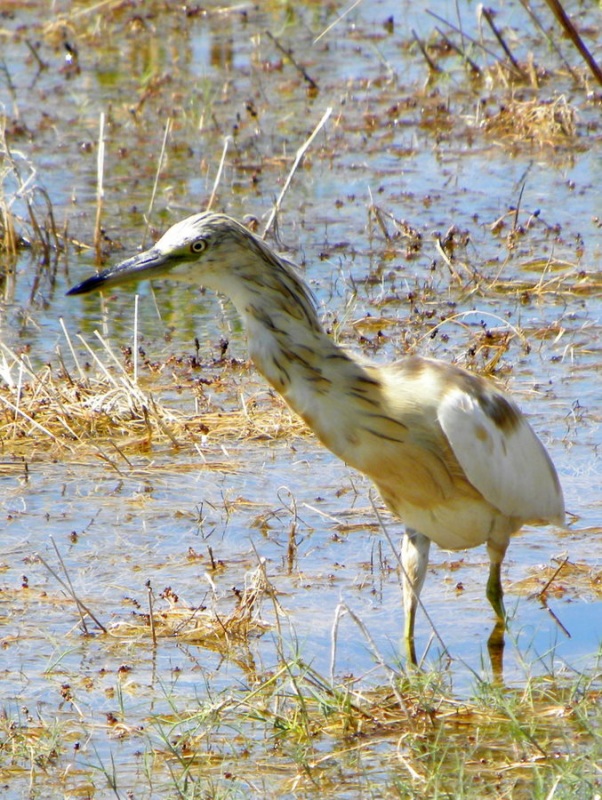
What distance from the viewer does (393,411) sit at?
448 centimetres

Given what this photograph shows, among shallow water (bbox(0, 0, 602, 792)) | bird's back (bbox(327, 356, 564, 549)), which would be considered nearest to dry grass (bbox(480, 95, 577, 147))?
shallow water (bbox(0, 0, 602, 792))

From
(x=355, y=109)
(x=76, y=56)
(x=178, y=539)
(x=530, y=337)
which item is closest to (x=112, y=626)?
(x=178, y=539)

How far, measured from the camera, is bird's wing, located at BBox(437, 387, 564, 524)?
14.9 ft

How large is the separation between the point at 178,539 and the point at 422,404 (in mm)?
1380

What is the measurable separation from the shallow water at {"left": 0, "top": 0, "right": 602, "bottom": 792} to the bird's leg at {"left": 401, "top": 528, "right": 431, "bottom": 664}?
110 millimetres

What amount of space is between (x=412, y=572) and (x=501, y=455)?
0.46 meters

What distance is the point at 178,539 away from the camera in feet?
18.2

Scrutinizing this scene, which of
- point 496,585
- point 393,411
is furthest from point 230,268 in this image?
point 496,585

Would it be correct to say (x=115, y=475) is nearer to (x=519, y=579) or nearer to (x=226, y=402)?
(x=226, y=402)

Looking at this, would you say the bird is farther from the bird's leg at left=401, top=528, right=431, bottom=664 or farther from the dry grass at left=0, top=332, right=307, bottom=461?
the dry grass at left=0, top=332, right=307, bottom=461

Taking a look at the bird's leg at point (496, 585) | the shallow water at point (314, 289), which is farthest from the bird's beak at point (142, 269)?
the bird's leg at point (496, 585)

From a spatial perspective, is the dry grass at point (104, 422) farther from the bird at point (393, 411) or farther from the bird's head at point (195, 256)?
the bird's head at point (195, 256)

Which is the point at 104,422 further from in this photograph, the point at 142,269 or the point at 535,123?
the point at 535,123

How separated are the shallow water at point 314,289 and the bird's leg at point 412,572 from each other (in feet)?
0.36
